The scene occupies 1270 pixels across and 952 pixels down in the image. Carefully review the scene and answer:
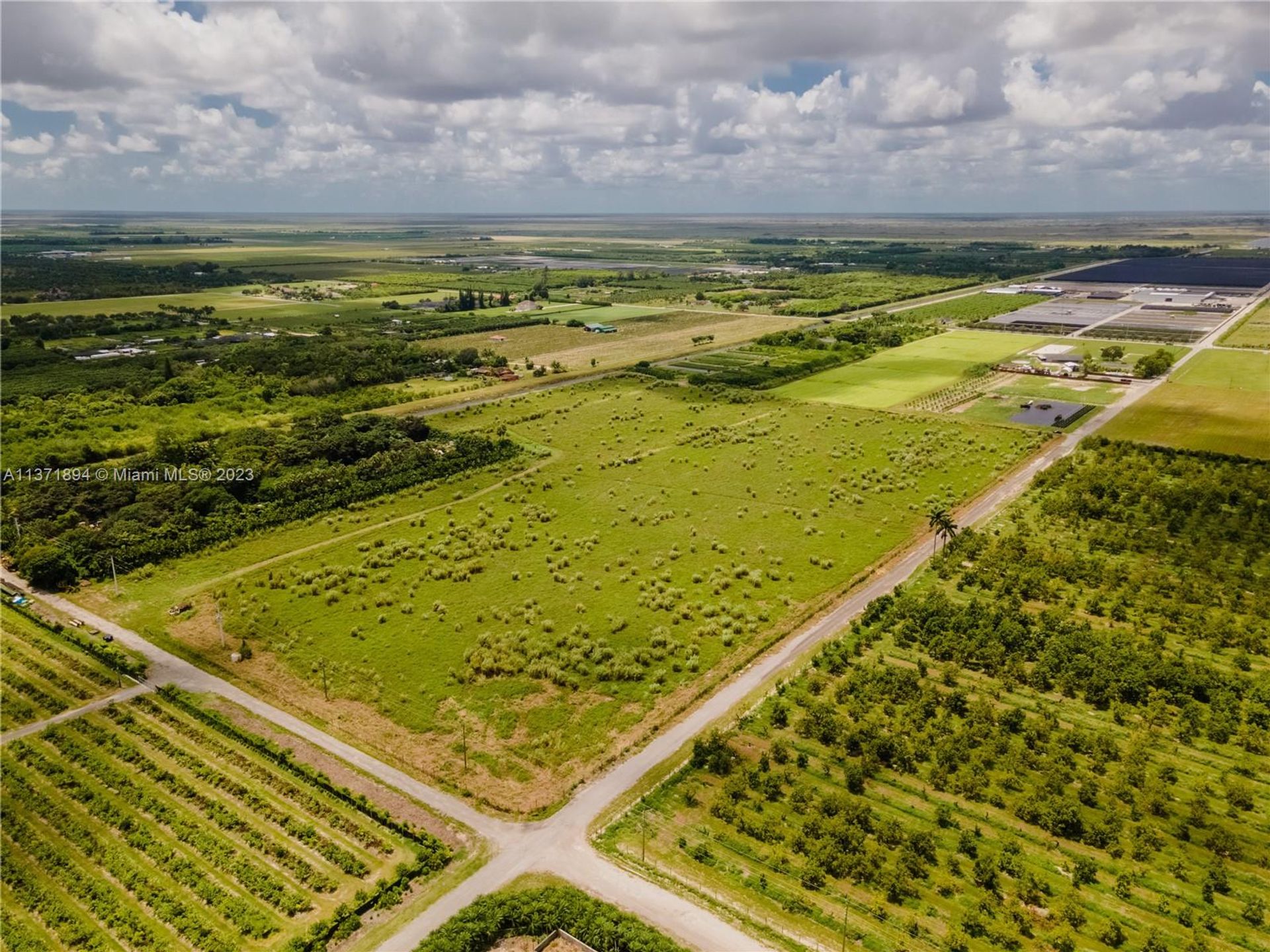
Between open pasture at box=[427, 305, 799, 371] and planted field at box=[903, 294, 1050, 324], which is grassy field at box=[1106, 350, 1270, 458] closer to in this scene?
planted field at box=[903, 294, 1050, 324]

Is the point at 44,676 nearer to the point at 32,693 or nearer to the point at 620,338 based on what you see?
the point at 32,693

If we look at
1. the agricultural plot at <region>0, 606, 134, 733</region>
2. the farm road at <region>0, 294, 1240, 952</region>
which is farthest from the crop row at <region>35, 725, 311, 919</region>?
the farm road at <region>0, 294, 1240, 952</region>

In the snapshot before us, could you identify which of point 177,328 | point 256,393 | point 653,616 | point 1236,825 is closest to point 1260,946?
point 1236,825

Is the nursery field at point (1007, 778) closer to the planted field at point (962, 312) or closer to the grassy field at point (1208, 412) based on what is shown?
the grassy field at point (1208, 412)

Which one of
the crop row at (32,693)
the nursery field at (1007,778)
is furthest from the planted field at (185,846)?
the nursery field at (1007,778)

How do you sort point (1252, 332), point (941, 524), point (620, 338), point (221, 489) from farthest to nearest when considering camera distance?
point (620, 338)
point (1252, 332)
point (221, 489)
point (941, 524)

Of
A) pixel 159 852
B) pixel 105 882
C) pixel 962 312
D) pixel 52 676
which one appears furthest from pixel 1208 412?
pixel 52 676

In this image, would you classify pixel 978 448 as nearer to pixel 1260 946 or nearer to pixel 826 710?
pixel 826 710
